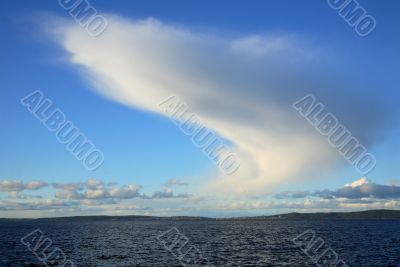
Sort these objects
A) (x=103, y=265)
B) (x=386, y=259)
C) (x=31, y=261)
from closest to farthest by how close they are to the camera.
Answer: (x=103, y=265)
(x=31, y=261)
(x=386, y=259)

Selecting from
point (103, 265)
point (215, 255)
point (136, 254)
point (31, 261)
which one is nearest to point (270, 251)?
point (215, 255)

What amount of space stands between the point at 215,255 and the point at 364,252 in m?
31.0

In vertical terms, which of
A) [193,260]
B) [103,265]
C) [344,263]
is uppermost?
[344,263]

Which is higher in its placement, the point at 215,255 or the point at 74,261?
the point at 215,255

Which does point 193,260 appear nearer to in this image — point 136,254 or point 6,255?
point 136,254

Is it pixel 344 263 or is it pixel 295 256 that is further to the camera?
pixel 295 256

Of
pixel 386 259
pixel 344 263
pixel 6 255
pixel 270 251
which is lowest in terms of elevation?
pixel 6 255

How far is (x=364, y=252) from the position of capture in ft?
296

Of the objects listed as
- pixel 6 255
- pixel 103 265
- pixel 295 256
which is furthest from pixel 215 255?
pixel 6 255

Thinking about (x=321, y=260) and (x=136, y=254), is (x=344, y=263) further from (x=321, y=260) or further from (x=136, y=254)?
(x=136, y=254)

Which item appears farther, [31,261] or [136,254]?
[136,254]

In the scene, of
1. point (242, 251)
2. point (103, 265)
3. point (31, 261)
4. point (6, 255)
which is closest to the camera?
point (103, 265)

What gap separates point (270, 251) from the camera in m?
90.6

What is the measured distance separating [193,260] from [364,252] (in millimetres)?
37519
